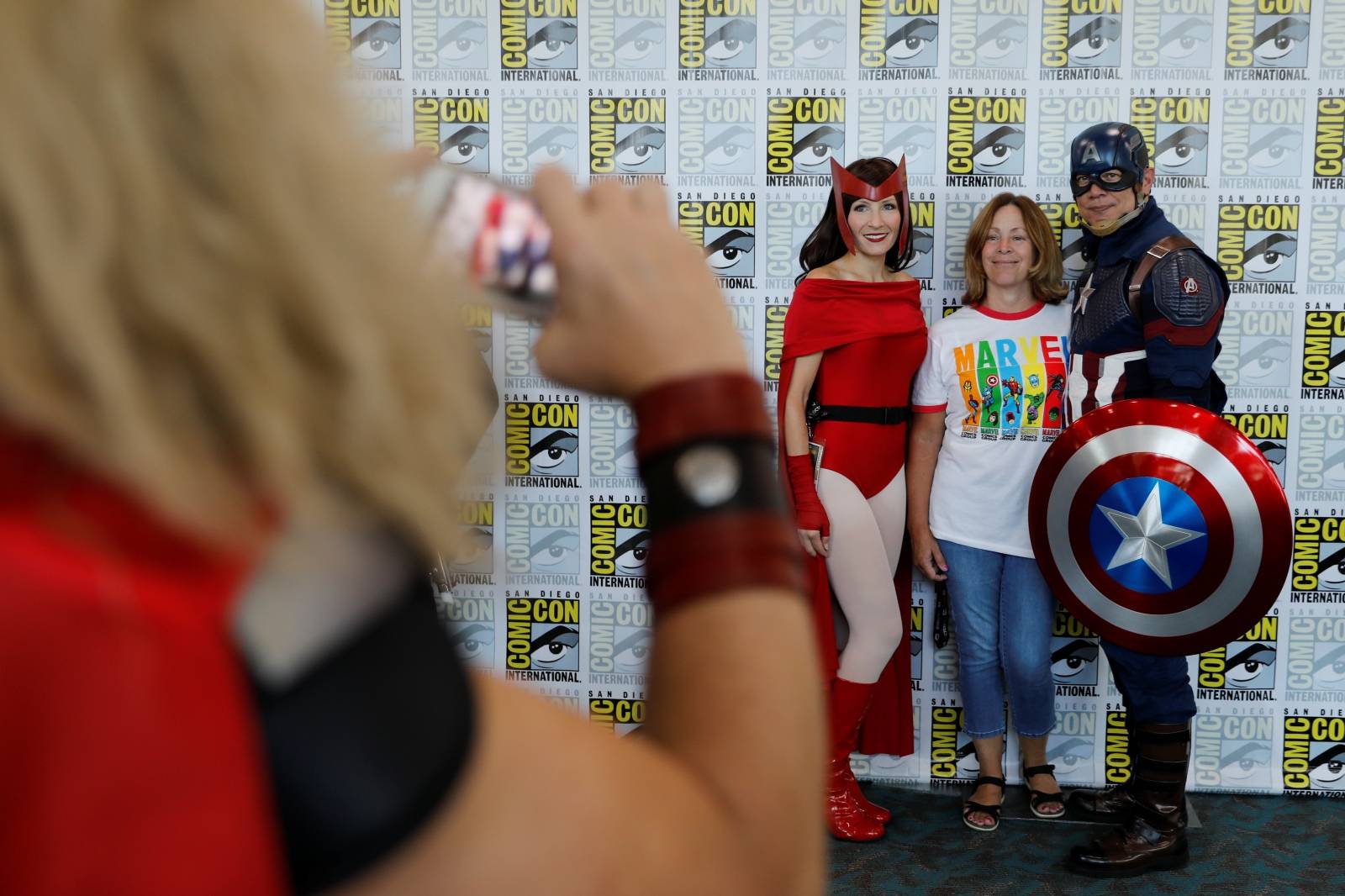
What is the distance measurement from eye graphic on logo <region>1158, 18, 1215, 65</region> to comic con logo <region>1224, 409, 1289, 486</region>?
1.19 meters

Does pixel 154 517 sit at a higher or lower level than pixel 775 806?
higher

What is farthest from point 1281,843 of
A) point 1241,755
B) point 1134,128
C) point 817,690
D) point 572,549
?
point 817,690

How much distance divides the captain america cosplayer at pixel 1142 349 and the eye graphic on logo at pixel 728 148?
1.08 meters

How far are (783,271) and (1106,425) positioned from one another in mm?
1270

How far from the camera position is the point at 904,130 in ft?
12.0

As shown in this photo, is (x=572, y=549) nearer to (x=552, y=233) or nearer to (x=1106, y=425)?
(x=1106, y=425)

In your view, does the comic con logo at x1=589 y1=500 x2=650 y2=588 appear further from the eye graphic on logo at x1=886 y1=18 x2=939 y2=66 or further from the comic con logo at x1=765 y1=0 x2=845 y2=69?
the eye graphic on logo at x1=886 y1=18 x2=939 y2=66

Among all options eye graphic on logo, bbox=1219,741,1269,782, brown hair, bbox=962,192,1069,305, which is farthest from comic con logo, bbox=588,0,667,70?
eye graphic on logo, bbox=1219,741,1269,782

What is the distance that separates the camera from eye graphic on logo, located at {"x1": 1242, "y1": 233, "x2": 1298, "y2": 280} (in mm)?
3555

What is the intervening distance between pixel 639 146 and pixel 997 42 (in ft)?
4.11

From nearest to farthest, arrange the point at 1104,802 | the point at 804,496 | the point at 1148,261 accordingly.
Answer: the point at 1148,261 < the point at 804,496 < the point at 1104,802

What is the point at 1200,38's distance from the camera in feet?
11.6

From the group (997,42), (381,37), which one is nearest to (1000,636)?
(997,42)

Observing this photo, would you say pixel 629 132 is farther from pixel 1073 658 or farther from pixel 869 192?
pixel 1073 658
